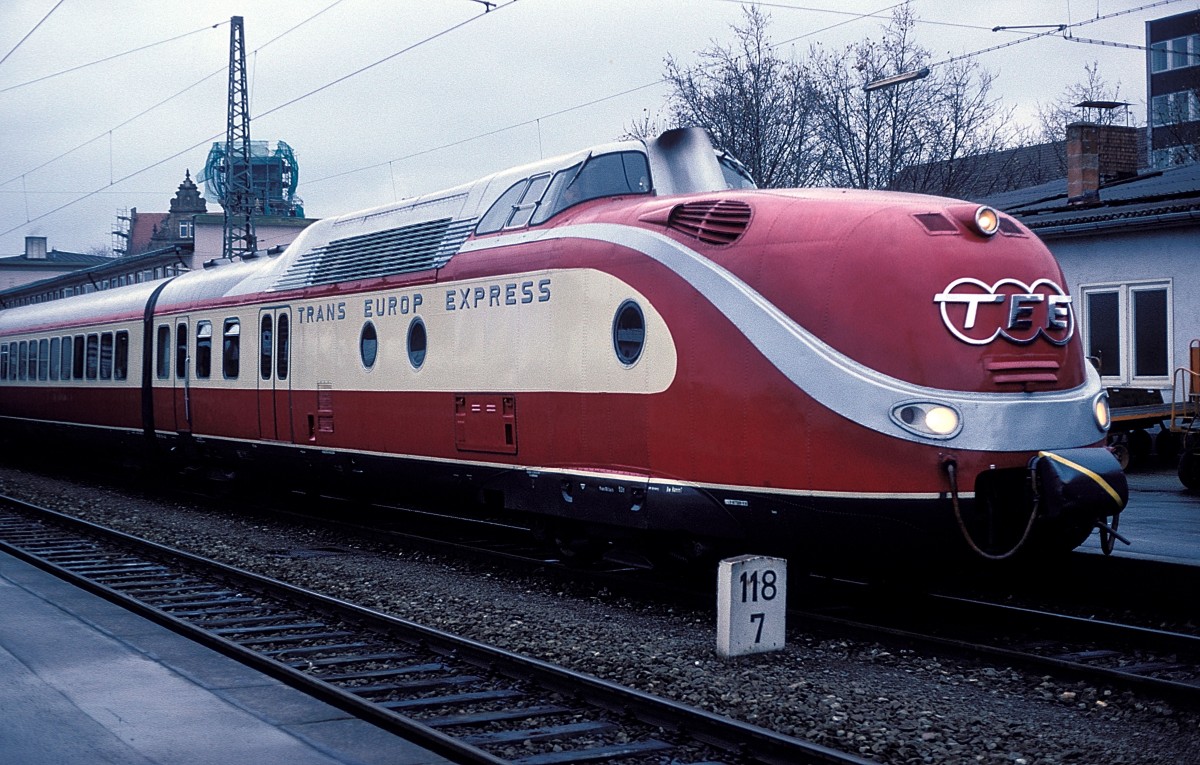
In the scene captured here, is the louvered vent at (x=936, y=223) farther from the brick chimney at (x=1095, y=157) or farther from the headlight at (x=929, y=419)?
the brick chimney at (x=1095, y=157)

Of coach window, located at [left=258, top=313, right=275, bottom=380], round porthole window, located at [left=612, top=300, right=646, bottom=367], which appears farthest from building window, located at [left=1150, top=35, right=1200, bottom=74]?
round porthole window, located at [left=612, top=300, right=646, bottom=367]

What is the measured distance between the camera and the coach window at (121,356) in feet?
69.2

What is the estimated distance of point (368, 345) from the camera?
13.5 meters

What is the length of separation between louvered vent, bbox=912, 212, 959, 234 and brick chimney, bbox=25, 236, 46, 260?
4104 inches

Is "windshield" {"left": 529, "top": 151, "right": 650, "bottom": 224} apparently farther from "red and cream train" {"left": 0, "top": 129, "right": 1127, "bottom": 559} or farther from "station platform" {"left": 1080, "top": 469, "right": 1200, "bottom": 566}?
Answer: "station platform" {"left": 1080, "top": 469, "right": 1200, "bottom": 566}

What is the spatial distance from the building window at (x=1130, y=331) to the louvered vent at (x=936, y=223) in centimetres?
1319

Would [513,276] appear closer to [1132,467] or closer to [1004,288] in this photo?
[1004,288]

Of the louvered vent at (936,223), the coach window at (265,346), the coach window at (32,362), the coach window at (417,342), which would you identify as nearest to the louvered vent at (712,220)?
the louvered vent at (936,223)

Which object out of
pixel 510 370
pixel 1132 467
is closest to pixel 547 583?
pixel 510 370

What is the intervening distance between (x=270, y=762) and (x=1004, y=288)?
5562 mm

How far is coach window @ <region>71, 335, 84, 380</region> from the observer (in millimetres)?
23594

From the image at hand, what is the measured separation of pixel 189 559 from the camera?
41.4ft

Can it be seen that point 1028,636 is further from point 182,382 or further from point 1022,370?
point 182,382

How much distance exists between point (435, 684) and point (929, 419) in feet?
11.5
